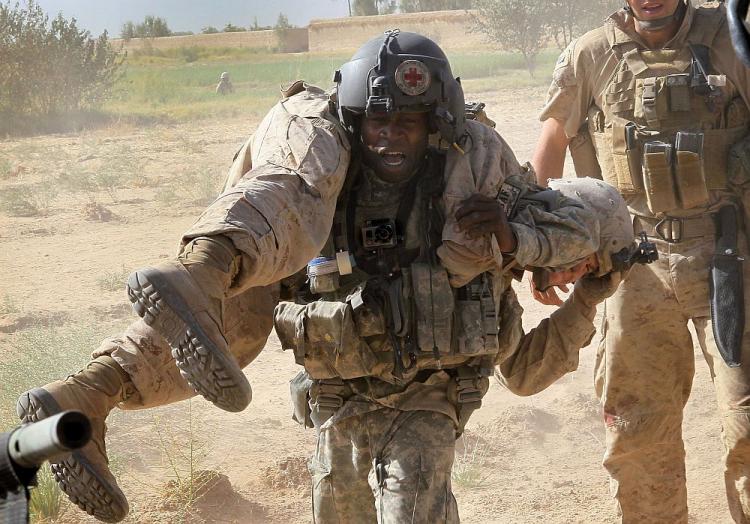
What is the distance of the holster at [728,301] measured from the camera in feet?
16.1

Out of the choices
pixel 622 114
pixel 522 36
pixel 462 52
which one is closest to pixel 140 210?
pixel 622 114

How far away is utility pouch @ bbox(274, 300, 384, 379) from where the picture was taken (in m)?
3.96

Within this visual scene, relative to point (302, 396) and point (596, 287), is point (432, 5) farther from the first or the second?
point (302, 396)

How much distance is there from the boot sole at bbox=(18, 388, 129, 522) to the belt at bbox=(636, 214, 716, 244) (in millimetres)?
2908

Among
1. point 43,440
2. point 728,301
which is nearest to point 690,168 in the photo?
point 728,301

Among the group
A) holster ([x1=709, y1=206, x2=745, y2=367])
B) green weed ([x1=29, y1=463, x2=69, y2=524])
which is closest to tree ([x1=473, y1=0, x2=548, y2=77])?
holster ([x1=709, y1=206, x2=745, y2=367])

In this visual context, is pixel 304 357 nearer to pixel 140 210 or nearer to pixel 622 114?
pixel 622 114

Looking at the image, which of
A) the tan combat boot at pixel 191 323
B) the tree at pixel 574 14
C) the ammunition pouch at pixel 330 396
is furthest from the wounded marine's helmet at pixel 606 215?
the tree at pixel 574 14

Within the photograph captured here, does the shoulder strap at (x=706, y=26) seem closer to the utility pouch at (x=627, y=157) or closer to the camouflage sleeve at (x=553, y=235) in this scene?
the utility pouch at (x=627, y=157)

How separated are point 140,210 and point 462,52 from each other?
25950 millimetres

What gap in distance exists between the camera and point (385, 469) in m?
4.02

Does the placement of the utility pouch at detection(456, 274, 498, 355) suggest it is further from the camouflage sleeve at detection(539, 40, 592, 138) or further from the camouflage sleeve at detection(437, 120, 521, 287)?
the camouflage sleeve at detection(539, 40, 592, 138)

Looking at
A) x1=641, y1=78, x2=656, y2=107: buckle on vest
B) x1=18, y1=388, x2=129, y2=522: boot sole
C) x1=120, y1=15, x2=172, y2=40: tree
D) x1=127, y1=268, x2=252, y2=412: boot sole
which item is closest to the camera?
x1=127, y1=268, x2=252, y2=412: boot sole

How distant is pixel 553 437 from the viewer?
6.99 m
